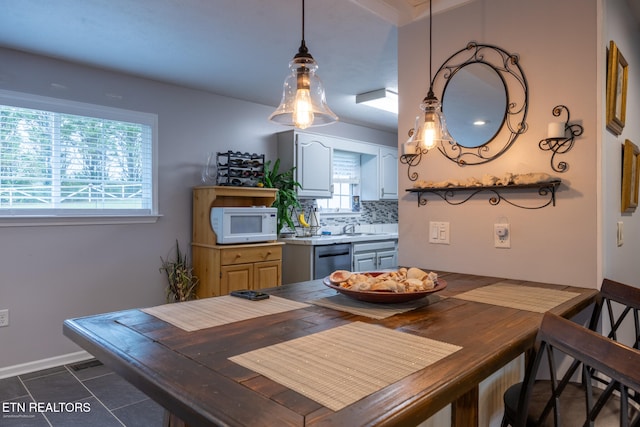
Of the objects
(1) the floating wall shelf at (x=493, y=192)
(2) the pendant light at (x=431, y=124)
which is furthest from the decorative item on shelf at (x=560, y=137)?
(2) the pendant light at (x=431, y=124)

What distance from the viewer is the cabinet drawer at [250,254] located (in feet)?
11.7

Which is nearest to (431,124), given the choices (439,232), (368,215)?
(439,232)

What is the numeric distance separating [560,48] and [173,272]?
3.29 meters

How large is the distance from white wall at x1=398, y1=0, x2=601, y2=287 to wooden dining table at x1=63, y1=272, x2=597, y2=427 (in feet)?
1.14

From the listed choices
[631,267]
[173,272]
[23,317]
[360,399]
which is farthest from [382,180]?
[360,399]

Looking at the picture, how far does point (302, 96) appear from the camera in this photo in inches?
60.5

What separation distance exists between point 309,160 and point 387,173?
4.77ft

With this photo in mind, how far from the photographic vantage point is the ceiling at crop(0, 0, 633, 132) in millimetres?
2311

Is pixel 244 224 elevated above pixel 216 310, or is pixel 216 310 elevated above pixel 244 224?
pixel 244 224

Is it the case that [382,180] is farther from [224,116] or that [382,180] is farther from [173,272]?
[173,272]

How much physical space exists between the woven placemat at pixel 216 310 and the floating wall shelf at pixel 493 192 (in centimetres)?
113

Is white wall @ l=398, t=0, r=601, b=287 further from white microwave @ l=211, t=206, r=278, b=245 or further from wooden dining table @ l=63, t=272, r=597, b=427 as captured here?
white microwave @ l=211, t=206, r=278, b=245

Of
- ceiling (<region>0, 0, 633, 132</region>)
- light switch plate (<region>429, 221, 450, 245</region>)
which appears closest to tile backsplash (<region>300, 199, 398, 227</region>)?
ceiling (<region>0, 0, 633, 132</region>)

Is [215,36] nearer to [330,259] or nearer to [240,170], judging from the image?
[240,170]
